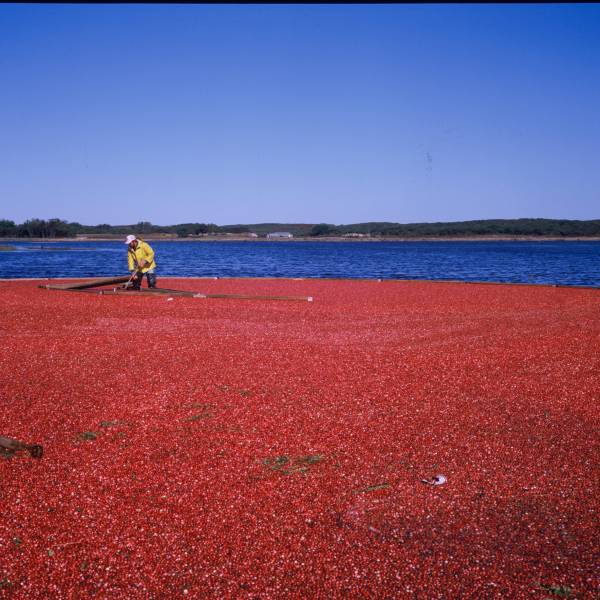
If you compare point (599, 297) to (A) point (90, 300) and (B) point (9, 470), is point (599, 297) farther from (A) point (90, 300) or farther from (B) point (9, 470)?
(B) point (9, 470)

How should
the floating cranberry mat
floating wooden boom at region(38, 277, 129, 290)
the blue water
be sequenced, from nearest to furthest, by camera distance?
the floating cranberry mat < floating wooden boom at region(38, 277, 129, 290) < the blue water

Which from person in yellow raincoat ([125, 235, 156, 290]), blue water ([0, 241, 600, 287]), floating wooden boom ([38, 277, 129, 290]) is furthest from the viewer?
blue water ([0, 241, 600, 287])

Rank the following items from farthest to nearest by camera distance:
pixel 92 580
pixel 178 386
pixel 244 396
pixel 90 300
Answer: pixel 90 300 < pixel 178 386 < pixel 244 396 < pixel 92 580

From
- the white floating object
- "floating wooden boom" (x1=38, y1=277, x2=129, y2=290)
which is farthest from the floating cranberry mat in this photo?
"floating wooden boom" (x1=38, y1=277, x2=129, y2=290)

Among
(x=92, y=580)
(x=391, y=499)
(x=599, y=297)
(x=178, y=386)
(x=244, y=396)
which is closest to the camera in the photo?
(x=92, y=580)

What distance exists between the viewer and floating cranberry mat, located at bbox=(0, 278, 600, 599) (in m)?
3.34

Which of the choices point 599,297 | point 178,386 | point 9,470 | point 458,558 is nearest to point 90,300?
point 178,386

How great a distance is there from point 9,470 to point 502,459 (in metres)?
4.36

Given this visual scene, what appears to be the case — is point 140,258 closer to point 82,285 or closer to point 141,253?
point 141,253

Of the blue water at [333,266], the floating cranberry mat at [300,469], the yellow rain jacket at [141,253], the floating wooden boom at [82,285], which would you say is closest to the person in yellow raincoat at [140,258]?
the yellow rain jacket at [141,253]

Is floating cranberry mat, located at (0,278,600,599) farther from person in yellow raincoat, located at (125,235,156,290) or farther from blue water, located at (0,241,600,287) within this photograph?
blue water, located at (0,241,600,287)

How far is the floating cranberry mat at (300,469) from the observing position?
3336 millimetres

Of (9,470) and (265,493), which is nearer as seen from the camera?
(265,493)

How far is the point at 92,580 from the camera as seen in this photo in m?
3.28
